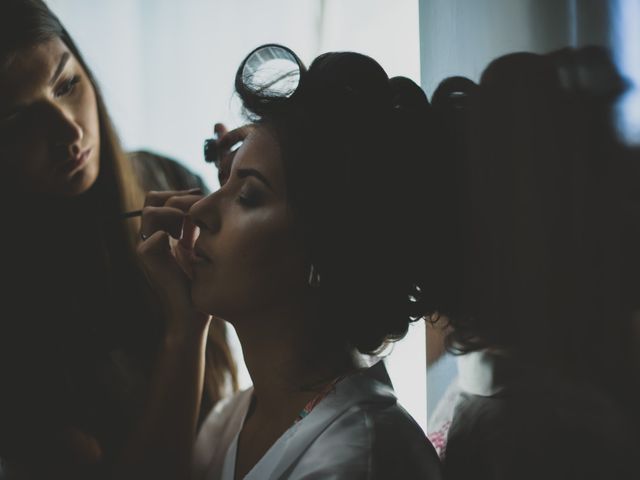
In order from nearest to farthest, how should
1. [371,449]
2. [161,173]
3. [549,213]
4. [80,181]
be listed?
[549,213]
[371,449]
[80,181]
[161,173]

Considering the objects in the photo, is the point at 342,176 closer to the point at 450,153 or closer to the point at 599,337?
the point at 450,153

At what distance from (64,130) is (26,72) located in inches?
4.0

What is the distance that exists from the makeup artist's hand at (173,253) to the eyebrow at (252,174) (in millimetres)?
160

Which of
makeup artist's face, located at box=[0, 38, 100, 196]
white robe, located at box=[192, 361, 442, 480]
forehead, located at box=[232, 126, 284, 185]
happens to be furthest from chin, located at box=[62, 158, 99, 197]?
white robe, located at box=[192, 361, 442, 480]

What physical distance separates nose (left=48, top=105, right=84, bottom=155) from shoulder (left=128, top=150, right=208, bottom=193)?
285 mm

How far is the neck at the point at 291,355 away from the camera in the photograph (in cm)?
85

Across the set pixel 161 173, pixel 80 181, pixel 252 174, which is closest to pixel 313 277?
pixel 252 174

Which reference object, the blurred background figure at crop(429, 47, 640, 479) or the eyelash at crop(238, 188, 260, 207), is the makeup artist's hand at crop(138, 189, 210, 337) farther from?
the blurred background figure at crop(429, 47, 640, 479)

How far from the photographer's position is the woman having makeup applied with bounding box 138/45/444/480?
78cm

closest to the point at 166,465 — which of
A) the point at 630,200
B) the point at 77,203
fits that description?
the point at 77,203

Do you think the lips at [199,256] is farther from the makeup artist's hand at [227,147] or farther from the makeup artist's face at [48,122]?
the makeup artist's face at [48,122]

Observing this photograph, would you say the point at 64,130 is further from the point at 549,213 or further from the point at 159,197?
the point at 549,213

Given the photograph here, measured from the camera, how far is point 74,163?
103 cm

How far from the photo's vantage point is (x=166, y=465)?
1.01m
